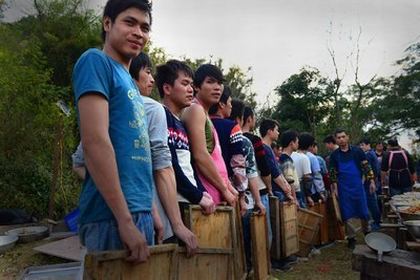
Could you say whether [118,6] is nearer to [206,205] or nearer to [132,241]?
[132,241]

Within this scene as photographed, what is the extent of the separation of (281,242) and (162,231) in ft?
11.3

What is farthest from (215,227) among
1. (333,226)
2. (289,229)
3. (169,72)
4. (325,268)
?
(333,226)

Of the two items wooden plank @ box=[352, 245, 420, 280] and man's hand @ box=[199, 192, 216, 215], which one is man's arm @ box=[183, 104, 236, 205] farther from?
wooden plank @ box=[352, 245, 420, 280]

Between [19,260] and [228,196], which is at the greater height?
[228,196]

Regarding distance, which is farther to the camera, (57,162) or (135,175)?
(57,162)

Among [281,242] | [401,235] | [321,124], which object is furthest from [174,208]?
[321,124]

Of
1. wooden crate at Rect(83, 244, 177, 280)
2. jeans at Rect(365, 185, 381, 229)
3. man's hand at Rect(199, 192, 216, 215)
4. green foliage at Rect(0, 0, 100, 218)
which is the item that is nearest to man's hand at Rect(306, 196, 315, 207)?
jeans at Rect(365, 185, 381, 229)

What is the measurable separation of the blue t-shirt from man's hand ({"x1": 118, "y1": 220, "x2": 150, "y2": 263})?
10cm

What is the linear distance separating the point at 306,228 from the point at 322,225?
1113 mm

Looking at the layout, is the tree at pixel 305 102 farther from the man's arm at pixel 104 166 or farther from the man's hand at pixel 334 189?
the man's arm at pixel 104 166

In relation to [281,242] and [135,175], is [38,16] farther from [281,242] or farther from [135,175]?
[135,175]

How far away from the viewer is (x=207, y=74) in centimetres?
326

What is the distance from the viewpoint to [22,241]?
6.50 metres

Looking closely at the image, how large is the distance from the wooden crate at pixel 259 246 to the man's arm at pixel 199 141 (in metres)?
1.07
